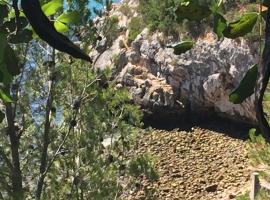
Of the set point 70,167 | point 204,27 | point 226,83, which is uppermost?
point 204,27

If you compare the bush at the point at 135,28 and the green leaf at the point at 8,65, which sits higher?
the bush at the point at 135,28

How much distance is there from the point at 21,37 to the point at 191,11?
0.46 feet

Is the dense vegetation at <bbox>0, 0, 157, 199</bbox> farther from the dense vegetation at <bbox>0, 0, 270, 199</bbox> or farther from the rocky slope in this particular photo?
the rocky slope

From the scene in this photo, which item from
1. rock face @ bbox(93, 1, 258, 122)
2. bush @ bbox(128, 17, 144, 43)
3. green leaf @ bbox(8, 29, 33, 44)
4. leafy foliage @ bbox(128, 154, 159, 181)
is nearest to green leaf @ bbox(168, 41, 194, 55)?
green leaf @ bbox(8, 29, 33, 44)

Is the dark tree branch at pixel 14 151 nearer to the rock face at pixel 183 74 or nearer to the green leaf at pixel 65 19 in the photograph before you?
the green leaf at pixel 65 19

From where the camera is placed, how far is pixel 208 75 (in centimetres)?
1306

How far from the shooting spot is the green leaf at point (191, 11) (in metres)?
0.50

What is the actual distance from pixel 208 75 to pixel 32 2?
505 inches

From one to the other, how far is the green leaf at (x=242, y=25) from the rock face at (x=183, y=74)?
11.9 m

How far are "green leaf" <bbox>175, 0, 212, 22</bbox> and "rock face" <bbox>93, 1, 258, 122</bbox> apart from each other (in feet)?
Answer: 39.2

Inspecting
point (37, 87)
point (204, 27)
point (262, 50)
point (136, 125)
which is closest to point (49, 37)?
point (262, 50)

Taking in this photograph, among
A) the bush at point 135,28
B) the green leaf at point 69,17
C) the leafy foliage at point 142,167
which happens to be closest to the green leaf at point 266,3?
the green leaf at point 69,17

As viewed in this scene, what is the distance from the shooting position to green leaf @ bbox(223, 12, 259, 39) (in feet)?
1.67

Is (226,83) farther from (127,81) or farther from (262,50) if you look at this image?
(262,50)
